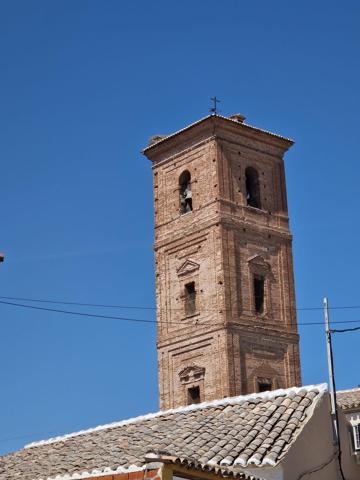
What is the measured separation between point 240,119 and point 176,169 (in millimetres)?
2664

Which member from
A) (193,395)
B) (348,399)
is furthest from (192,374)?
(348,399)

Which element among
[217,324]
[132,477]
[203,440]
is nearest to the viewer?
[132,477]

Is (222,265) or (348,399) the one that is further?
(222,265)

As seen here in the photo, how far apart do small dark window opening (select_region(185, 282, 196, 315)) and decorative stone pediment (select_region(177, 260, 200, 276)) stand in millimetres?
408

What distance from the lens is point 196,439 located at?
14.2 m

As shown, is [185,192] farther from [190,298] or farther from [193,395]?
[193,395]

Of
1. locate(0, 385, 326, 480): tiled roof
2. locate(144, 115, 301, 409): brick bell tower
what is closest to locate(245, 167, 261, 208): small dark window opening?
locate(144, 115, 301, 409): brick bell tower

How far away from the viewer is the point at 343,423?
50.3 feet

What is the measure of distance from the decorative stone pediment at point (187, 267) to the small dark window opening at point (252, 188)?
9.34 feet

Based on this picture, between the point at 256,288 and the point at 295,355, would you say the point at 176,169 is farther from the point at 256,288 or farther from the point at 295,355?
the point at 295,355

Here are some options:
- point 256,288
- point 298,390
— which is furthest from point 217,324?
point 298,390

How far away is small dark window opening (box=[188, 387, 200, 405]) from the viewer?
2998cm

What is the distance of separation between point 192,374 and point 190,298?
94.0 inches

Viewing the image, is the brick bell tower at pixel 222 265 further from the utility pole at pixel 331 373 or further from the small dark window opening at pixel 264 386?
the utility pole at pixel 331 373
